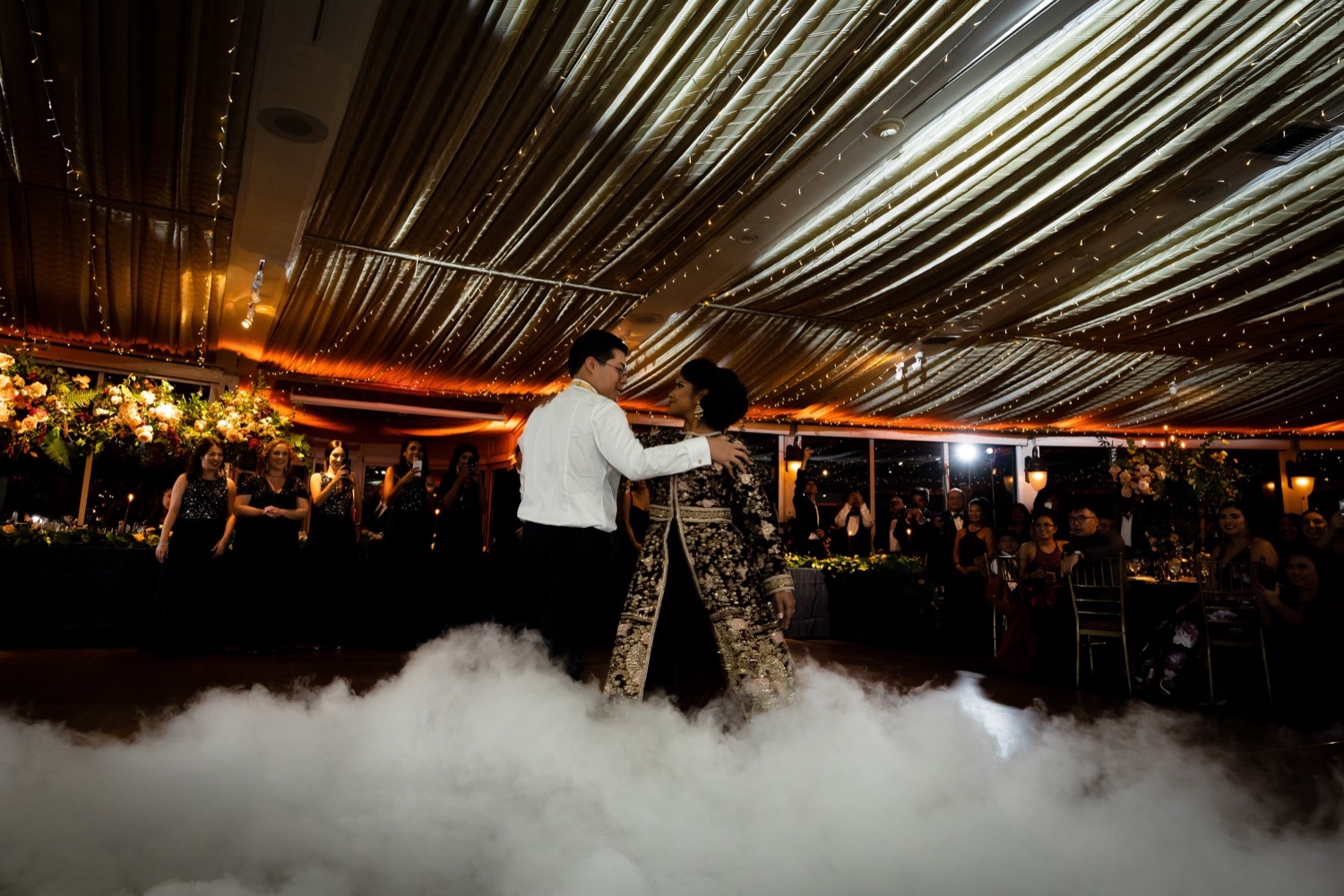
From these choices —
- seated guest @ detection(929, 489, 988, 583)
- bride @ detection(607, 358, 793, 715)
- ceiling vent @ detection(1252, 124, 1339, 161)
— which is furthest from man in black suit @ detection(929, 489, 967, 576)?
bride @ detection(607, 358, 793, 715)

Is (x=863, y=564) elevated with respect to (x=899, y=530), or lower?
lower

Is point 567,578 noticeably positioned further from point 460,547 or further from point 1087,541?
point 1087,541

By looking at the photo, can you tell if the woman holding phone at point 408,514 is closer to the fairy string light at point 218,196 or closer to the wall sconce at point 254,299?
the wall sconce at point 254,299

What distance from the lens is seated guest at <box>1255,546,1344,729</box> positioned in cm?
411

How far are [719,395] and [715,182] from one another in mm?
2567

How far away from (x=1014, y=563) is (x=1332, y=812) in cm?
355

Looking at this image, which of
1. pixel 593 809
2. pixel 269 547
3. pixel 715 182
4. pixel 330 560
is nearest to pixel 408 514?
pixel 330 560

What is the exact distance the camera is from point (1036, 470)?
1155cm

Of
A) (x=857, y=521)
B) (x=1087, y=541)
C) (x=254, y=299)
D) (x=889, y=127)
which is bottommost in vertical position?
(x=1087, y=541)

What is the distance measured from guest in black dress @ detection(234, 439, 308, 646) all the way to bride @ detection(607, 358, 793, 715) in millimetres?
3949

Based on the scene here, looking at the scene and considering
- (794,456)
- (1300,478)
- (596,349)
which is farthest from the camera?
(1300,478)

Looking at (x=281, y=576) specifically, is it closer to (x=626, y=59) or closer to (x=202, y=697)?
(x=202, y=697)

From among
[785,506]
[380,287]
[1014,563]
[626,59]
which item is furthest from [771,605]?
[785,506]

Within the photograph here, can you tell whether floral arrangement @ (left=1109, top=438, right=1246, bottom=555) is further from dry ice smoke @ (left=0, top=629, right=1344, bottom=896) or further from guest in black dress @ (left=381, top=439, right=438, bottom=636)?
guest in black dress @ (left=381, top=439, right=438, bottom=636)
